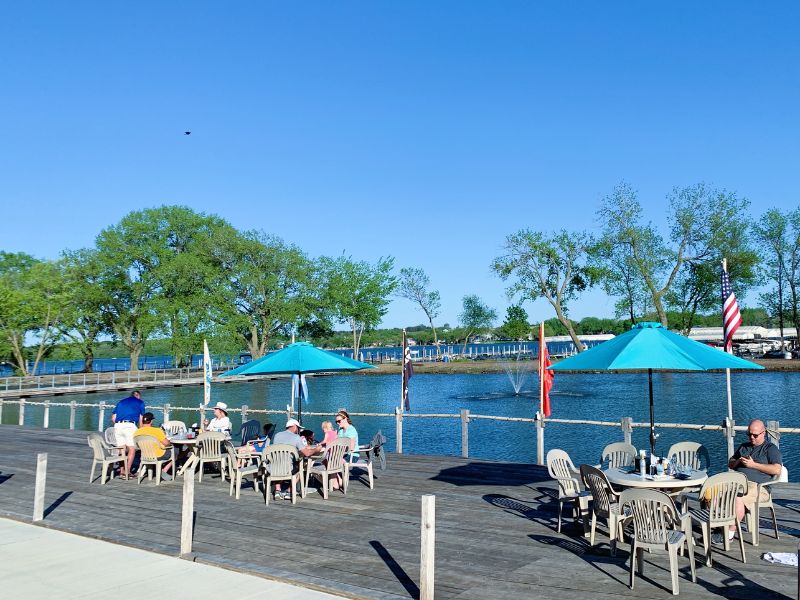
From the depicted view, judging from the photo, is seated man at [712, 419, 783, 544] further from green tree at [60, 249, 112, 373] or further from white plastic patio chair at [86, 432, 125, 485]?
green tree at [60, 249, 112, 373]

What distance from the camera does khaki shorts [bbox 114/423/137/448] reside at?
12.0m

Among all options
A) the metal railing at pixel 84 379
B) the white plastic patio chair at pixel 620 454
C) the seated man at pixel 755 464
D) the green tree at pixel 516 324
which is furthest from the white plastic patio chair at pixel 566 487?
the green tree at pixel 516 324

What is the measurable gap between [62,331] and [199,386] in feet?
43.4

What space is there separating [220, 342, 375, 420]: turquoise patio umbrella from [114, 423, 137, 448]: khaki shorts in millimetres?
2146

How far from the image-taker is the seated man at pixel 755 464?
7109 mm

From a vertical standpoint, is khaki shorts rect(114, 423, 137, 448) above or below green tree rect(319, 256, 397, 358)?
below

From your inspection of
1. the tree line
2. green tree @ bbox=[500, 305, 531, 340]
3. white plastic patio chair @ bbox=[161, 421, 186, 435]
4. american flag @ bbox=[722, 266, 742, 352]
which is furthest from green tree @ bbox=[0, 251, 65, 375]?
green tree @ bbox=[500, 305, 531, 340]

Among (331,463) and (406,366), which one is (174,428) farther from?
(406,366)

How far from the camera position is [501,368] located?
221 feet

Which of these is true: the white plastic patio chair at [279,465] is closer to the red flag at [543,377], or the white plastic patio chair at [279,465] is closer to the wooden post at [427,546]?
the wooden post at [427,546]

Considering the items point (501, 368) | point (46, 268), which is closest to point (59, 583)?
point (46, 268)

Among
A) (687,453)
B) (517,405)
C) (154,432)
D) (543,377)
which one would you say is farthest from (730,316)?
(517,405)

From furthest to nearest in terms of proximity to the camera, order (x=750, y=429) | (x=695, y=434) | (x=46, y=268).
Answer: (x=46, y=268)
(x=695, y=434)
(x=750, y=429)

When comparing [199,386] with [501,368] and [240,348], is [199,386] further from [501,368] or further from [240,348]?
[501,368]
